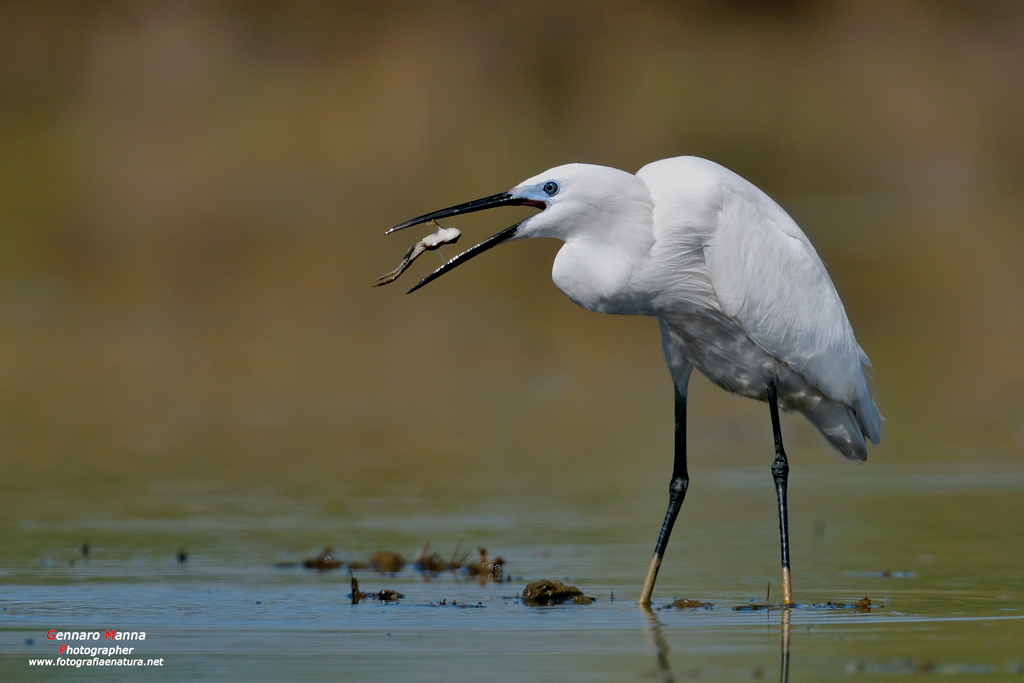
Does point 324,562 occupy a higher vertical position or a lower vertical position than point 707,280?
lower

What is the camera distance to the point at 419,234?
23922 mm

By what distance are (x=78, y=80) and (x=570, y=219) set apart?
101 feet

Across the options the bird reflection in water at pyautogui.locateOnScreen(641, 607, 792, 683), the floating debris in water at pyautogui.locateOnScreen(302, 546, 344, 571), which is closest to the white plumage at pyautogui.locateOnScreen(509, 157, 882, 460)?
the bird reflection in water at pyautogui.locateOnScreen(641, 607, 792, 683)

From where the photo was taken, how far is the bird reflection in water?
4.82 m

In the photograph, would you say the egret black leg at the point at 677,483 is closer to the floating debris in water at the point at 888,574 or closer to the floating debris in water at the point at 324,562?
the floating debris in water at the point at 888,574

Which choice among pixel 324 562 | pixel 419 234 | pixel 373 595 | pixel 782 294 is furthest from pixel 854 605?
pixel 419 234

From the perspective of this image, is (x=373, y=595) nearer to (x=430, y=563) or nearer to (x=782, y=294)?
(x=430, y=563)

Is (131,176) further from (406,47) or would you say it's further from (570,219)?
(570,219)

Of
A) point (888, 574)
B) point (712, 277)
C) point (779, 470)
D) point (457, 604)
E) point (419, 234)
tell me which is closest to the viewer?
point (457, 604)

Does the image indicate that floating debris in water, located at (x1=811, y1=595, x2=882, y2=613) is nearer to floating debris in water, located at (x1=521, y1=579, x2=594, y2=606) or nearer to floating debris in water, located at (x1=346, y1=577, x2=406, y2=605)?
floating debris in water, located at (x1=521, y1=579, x2=594, y2=606)

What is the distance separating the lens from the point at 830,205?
98.2ft

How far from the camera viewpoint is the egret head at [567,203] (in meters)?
6.24

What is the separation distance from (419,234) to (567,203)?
58.3 ft

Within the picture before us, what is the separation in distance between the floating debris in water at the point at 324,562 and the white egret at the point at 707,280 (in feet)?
5.10
